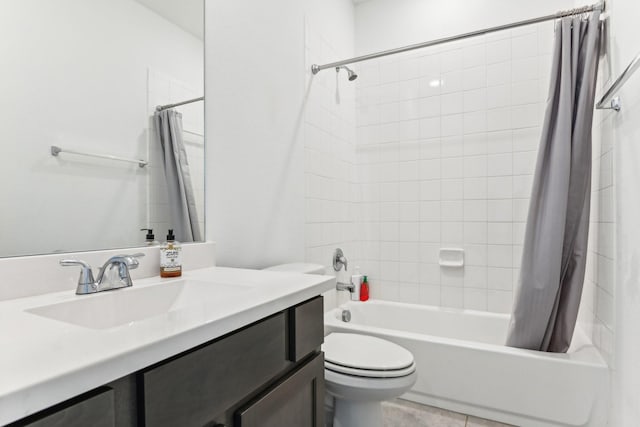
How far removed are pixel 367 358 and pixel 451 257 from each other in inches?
48.3

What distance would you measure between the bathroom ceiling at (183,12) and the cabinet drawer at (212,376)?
108 cm

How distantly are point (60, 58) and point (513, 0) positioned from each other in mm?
2516

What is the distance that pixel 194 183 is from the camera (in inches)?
51.4

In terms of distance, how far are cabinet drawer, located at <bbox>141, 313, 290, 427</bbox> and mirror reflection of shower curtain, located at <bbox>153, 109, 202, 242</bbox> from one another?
0.62 metres

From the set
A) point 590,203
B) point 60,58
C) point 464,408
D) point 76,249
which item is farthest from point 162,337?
point 590,203

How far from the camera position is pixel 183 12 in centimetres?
128

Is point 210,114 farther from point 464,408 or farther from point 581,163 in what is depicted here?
point 464,408

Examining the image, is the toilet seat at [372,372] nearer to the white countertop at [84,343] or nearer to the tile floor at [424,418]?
the tile floor at [424,418]

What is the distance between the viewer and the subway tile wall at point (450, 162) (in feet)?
7.33

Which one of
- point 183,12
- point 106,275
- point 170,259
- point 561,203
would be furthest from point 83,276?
point 561,203

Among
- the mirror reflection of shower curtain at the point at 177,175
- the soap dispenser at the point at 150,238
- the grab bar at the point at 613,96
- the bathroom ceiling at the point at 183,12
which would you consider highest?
the bathroom ceiling at the point at 183,12

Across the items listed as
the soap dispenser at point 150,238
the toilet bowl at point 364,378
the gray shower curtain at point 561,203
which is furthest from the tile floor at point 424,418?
the soap dispenser at point 150,238

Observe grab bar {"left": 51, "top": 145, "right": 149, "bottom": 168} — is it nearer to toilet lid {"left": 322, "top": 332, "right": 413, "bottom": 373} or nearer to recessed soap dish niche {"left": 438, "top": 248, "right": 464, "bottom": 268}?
toilet lid {"left": 322, "top": 332, "right": 413, "bottom": 373}

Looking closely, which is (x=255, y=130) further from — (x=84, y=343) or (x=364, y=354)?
(x=84, y=343)
